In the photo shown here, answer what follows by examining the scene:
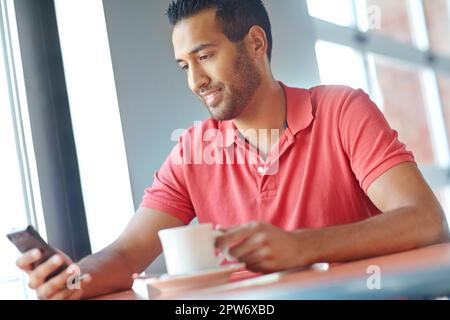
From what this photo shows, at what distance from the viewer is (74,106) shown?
1219 mm

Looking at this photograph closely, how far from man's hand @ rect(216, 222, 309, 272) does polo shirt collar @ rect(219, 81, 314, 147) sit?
36 centimetres

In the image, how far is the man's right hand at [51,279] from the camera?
78cm

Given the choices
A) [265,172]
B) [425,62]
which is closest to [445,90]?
[425,62]

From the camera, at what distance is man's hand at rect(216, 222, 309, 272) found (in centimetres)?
70

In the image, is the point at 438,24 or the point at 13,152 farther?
the point at 13,152

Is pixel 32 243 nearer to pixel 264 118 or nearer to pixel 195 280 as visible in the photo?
pixel 195 280

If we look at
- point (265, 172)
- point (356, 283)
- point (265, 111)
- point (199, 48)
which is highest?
point (199, 48)

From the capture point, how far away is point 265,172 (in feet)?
3.46

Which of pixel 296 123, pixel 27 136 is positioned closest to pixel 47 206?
pixel 27 136

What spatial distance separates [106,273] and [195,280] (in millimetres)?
256

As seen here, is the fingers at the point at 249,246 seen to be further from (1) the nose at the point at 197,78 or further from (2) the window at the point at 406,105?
(1) the nose at the point at 197,78

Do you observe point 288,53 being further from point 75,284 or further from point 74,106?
point 75,284

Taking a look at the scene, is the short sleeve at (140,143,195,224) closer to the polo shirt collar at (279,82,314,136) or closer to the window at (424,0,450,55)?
the polo shirt collar at (279,82,314,136)

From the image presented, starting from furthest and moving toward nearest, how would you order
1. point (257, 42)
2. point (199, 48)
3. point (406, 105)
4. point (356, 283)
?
point (257, 42) < point (199, 48) < point (406, 105) < point (356, 283)
